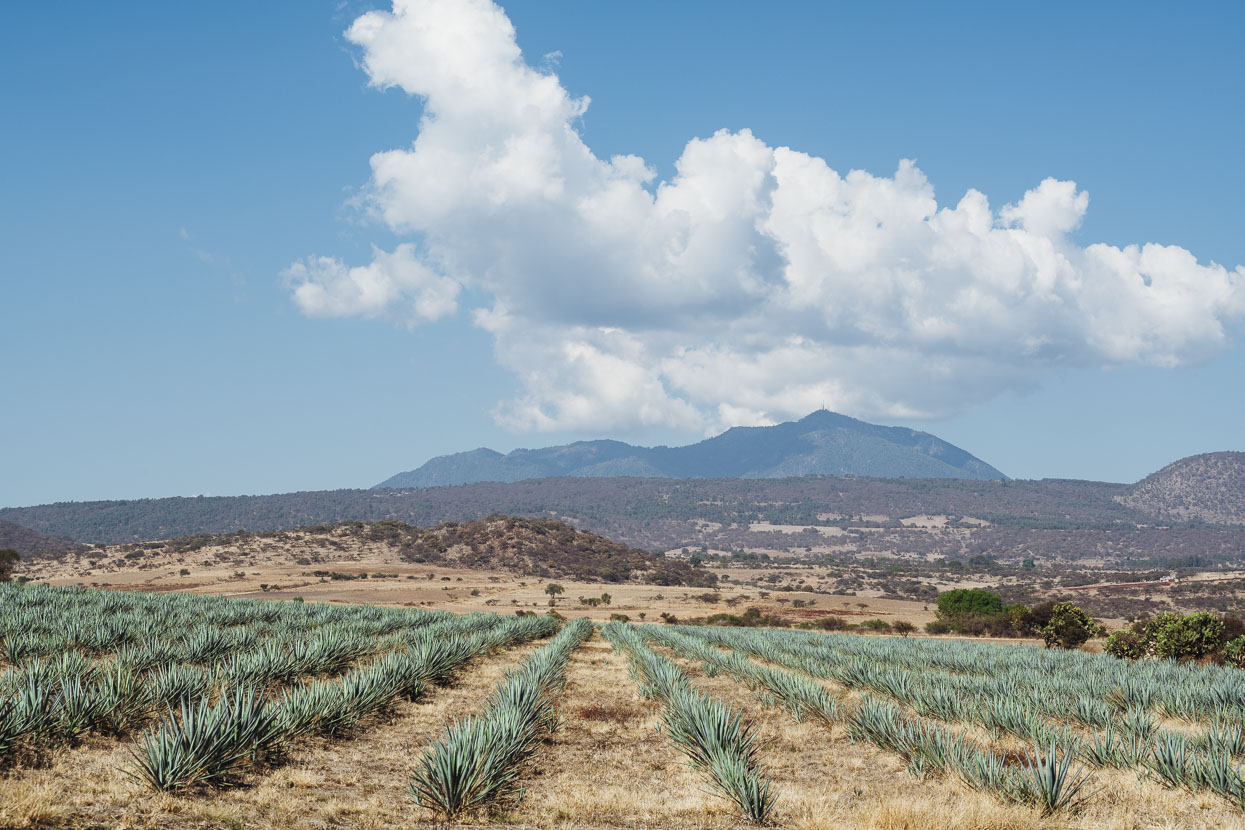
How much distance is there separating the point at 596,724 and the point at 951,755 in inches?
242

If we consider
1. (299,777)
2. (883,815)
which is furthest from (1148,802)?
(299,777)

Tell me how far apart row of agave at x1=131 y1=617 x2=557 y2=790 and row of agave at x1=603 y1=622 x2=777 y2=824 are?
15.6 ft

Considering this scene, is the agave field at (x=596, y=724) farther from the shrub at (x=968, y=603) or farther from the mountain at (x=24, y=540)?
the mountain at (x=24, y=540)

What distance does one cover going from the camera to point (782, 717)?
13.8m

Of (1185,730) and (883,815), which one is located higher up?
(883,815)

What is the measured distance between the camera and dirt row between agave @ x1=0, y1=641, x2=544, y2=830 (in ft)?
20.0

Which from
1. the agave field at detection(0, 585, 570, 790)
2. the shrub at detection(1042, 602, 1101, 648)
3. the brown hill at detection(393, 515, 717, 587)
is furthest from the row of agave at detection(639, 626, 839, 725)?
the brown hill at detection(393, 515, 717, 587)

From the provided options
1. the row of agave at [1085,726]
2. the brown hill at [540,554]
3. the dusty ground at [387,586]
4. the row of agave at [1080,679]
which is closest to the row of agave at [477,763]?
the row of agave at [1085,726]

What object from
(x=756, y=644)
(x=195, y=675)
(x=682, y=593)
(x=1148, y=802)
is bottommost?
(x=682, y=593)

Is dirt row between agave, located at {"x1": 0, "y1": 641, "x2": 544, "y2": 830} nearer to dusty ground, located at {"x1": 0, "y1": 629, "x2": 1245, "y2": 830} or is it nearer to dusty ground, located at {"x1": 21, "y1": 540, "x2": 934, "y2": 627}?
dusty ground, located at {"x1": 0, "y1": 629, "x2": 1245, "y2": 830}

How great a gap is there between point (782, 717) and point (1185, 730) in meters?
6.97

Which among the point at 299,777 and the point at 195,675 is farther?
the point at 195,675

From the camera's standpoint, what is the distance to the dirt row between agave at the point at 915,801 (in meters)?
7.05

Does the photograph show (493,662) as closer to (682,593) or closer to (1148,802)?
(1148,802)
